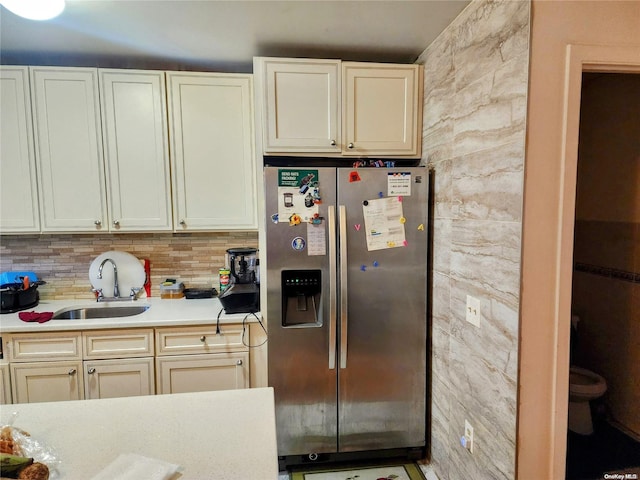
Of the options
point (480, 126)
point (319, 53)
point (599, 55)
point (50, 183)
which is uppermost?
point (319, 53)

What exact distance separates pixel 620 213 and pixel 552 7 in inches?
60.2

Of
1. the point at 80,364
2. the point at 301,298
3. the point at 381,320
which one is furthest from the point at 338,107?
the point at 80,364

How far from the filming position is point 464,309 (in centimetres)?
162

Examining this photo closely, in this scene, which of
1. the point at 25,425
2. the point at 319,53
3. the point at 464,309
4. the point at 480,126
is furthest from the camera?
the point at 319,53

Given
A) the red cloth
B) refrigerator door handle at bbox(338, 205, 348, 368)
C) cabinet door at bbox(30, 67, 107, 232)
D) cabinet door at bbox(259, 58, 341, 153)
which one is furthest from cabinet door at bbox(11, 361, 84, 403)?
cabinet door at bbox(259, 58, 341, 153)

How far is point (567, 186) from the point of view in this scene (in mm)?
1242

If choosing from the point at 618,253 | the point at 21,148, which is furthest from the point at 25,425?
the point at 618,253

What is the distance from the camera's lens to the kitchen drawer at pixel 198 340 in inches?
78.8

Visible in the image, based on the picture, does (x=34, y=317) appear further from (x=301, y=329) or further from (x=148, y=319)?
(x=301, y=329)

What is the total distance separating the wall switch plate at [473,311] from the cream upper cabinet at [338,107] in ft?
3.12

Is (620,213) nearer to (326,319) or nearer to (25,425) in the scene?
(326,319)

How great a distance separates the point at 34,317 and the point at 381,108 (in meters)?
2.36

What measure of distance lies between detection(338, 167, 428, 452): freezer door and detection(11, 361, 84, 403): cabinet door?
152 centimetres

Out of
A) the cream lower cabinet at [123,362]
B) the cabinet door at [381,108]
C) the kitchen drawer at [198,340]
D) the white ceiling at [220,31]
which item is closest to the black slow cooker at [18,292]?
the cream lower cabinet at [123,362]
